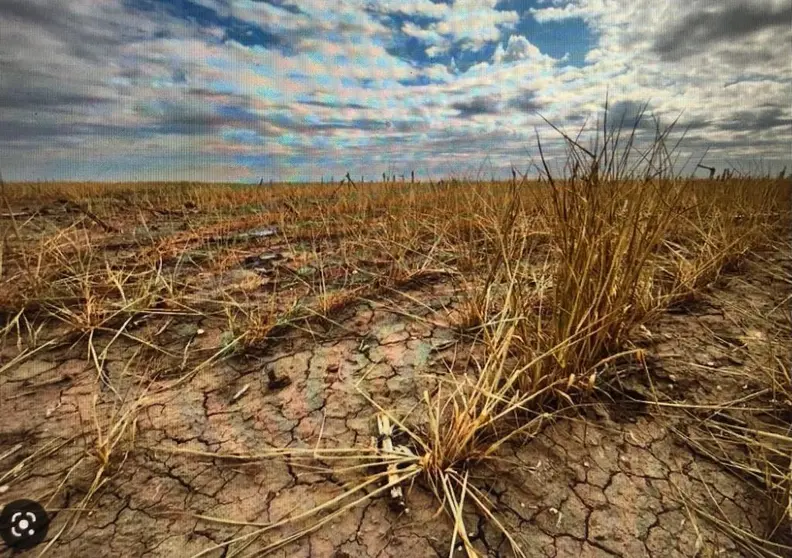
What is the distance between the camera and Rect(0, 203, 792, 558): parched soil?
3.38 ft

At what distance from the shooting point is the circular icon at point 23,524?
3.34ft

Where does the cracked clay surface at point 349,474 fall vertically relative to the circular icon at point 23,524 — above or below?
above

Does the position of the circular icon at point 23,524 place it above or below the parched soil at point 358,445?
below

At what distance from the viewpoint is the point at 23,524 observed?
106cm

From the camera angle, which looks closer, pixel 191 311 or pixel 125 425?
pixel 125 425

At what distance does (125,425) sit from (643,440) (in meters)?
1.60

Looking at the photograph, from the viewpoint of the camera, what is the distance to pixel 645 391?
147 centimetres

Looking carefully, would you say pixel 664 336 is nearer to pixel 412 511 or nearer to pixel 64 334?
pixel 412 511

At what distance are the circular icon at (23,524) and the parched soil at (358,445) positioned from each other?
25 millimetres

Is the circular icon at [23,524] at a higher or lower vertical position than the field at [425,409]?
lower

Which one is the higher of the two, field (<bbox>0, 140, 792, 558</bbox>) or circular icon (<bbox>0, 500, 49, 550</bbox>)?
field (<bbox>0, 140, 792, 558</bbox>)

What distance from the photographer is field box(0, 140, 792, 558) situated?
105 centimetres

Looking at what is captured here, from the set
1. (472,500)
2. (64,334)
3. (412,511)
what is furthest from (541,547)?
(64,334)

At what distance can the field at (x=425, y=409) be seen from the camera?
41.4 inches
